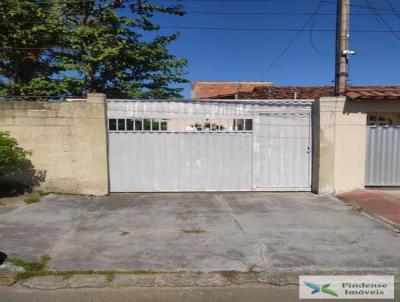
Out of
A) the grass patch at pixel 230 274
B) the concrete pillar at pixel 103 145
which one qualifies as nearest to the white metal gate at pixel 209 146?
the concrete pillar at pixel 103 145

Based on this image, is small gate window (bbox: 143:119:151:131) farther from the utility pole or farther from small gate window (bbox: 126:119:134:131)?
the utility pole

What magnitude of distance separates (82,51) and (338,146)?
9864 millimetres

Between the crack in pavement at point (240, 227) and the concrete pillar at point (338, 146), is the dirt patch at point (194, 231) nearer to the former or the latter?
the crack in pavement at point (240, 227)

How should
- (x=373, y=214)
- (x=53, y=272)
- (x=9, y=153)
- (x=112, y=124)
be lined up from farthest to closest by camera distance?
Answer: (x=112, y=124)
(x=9, y=153)
(x=373, y=214)
(x=53, y=272)

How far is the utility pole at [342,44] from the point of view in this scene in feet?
32.7

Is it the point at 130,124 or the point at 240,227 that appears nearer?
the point at 240,227

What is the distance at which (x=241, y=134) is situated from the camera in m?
10.4

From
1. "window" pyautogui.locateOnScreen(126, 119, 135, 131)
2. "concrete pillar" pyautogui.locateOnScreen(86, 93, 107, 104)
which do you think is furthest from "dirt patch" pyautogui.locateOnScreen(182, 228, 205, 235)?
"concrete pillar" pyautogui.locateOnScreen(86, 93, 107, 104)

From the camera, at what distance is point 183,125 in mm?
10305

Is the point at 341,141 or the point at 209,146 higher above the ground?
the point at 341,141

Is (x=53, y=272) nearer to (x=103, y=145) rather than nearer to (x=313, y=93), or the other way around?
(x=103, y=145)

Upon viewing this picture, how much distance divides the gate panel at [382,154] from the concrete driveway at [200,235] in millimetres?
1790

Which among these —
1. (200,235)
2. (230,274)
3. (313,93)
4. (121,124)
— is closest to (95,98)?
(121,124)

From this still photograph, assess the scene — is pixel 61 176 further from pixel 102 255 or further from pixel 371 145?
pixel 371 145
